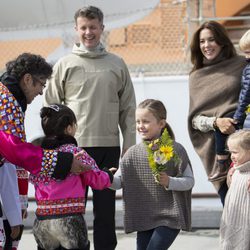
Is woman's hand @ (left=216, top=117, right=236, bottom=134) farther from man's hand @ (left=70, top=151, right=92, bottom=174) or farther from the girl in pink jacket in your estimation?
man's hand @ (left=70, top=151, right=92, bottom=174)

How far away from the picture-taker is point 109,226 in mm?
5059

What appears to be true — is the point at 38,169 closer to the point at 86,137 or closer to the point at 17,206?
the point at 17,206

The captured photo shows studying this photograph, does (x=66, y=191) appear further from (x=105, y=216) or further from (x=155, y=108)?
(x=105, y=216)

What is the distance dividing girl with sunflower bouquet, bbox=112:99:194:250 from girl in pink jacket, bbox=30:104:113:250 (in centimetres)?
26

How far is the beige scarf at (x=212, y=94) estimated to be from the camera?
4668 millimetres

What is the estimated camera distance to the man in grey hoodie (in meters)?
4.92

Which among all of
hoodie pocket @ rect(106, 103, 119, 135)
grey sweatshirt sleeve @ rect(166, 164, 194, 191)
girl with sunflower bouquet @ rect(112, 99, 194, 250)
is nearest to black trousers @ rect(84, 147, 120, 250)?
hoodie pocket @ rect(106, 103, 119, 135)

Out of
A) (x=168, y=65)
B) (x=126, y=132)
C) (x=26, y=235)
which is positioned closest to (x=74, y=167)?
(x=126, y=132)

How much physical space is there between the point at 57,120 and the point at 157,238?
2.64 feet

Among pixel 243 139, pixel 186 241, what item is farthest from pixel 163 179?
pixel 186 241

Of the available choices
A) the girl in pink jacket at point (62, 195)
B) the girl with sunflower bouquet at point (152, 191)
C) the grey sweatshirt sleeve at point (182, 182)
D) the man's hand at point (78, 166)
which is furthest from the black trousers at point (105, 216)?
the man's hand at point (78, 166)

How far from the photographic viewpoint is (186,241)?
595cm

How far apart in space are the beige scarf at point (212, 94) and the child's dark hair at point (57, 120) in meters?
1.03

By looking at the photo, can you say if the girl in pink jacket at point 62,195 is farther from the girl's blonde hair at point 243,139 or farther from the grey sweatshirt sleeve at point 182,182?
the girl's blonde hair at point 243,139
